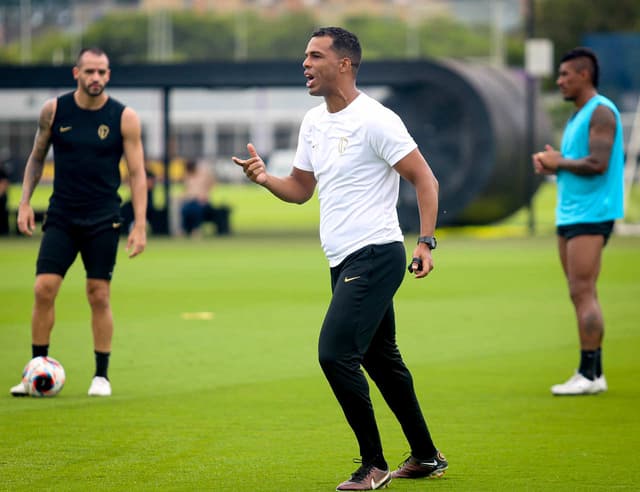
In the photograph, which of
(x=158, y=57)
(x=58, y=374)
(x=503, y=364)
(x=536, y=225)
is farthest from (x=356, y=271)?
(x=158, y=57)

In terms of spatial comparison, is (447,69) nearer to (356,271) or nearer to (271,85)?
(271,85)

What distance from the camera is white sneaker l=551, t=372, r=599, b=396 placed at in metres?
9.68

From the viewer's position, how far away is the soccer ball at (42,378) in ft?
30.9

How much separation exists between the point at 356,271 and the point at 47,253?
3431mm

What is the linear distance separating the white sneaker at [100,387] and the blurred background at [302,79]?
20.2 ft

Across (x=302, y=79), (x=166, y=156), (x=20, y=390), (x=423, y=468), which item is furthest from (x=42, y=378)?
(x=166, y=156)

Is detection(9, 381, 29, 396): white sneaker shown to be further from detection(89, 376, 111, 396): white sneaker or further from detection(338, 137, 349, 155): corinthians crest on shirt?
detection(338, 137, 349, 155): corinthians crest on shirt

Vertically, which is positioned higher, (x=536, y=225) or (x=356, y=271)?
(x=356, y=271)

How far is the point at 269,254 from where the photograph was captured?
24.4 metres

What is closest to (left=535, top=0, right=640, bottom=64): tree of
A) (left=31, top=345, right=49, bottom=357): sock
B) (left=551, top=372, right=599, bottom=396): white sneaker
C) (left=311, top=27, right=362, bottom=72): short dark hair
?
(left=551, top=372, right=599, bottom=396): white sneaker

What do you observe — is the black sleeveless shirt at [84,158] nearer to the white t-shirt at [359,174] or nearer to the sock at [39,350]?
the sock at [39,350]

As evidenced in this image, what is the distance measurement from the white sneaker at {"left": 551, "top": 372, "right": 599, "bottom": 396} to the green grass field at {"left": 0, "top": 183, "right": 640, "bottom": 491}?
0.09 metres

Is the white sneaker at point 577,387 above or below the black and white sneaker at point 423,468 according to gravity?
below

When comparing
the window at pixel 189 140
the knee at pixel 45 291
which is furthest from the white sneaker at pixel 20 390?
the window at pixel 189 140
